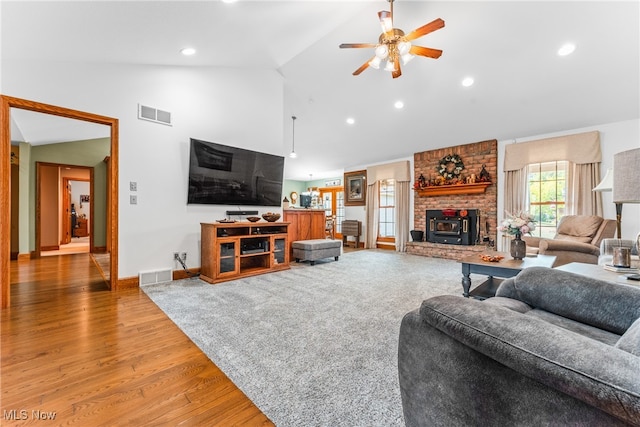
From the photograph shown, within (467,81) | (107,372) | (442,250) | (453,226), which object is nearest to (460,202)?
(453,226)

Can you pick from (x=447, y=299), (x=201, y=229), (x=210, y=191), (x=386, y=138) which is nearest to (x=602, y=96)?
(x=386, y=138)

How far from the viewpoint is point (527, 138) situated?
550 centimetres

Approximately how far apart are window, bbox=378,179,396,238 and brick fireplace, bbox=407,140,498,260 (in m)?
0.83

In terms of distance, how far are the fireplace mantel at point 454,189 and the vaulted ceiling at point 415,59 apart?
1035 mm

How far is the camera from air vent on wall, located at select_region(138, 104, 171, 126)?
3590 mm

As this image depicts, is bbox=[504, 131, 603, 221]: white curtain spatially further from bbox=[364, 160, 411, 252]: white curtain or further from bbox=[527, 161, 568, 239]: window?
bbox=[364, 160, 411, 252]: white curtain

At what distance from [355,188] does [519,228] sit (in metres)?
5.70

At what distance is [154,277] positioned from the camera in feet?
12.0

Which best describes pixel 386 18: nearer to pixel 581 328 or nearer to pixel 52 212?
pixel 581 328

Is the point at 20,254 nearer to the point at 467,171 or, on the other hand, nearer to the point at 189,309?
the point at 189,309

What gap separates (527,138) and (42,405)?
7401 mm

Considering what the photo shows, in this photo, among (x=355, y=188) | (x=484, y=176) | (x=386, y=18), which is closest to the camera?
(x=386, y=18)

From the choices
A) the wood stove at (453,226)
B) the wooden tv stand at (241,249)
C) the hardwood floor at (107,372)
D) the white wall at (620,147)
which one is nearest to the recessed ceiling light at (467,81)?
the white wall at (620,147)

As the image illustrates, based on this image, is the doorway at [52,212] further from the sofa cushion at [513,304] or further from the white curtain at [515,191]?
the white curtain at [515,191]
